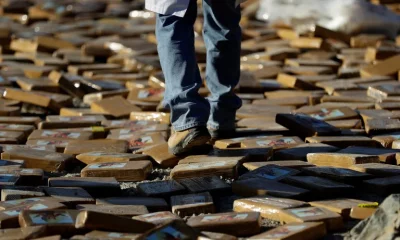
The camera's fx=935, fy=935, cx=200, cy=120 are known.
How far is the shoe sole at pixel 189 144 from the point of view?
382 cm

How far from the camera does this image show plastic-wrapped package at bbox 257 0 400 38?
6742 mm

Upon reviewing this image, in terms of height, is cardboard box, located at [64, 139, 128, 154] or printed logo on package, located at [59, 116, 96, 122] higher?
printed logo on package, located at [59, 116, 96, 122]

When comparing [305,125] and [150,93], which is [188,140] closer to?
[305,125]

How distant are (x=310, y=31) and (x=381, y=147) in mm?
2753

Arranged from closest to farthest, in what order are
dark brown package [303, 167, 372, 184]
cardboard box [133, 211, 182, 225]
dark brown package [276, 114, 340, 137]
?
cardboard box [133, 211, 182, 225] < dark brown package [303, 167, 372, 184] < dark brown package [276, 114, 340, 137]

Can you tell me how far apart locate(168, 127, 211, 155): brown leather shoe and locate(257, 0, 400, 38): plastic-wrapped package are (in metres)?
3.01

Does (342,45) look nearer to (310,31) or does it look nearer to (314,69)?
(310,31)

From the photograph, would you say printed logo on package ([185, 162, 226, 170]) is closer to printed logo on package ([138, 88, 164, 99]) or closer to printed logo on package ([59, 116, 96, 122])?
printed logo on package ([59, 116, 96, 122])

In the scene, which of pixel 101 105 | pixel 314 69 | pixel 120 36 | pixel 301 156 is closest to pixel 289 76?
pixel 314 69

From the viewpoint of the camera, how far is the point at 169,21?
380 cm

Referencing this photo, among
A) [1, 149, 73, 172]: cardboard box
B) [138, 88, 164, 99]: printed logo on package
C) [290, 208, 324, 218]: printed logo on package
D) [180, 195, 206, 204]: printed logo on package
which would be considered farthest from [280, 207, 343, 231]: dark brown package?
[138, 88, 164, 99]: printed logo on package

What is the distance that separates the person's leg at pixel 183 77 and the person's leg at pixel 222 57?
23cm

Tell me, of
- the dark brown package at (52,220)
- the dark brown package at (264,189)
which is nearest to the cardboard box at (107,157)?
the dark brown package at (264,189)

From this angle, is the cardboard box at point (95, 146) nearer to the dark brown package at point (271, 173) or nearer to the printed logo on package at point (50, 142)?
the printed logo on package at point (50, 142)
